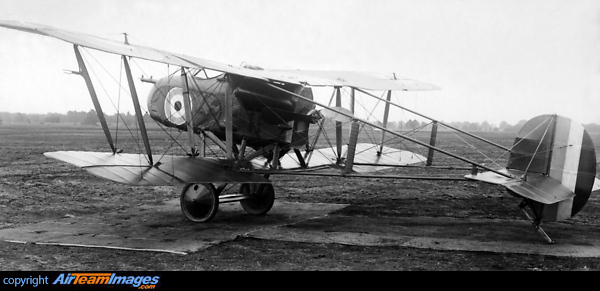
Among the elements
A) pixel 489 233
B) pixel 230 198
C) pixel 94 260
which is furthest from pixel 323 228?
pixel 94 260

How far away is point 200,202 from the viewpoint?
406 inches

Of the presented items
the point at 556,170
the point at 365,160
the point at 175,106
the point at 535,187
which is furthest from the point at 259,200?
the point at 556,170

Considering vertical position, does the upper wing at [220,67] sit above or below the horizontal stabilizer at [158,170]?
above

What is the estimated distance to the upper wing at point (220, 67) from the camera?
27.8 ft

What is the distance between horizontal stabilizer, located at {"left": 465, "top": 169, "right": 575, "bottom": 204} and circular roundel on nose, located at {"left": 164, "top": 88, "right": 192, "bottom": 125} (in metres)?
5.91

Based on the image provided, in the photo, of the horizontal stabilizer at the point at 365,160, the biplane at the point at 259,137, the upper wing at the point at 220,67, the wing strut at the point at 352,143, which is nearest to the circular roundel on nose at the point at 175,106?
the biplane at the point at 259,137

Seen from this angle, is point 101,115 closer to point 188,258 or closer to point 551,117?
point 188,258

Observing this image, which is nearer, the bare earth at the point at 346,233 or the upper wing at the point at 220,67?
the bare earth at the point at 346,233

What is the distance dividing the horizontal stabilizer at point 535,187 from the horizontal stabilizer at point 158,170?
4038mm

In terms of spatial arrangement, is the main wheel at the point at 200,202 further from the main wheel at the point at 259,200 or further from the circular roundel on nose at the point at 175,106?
the circular roundel on nose at the point at 175,106

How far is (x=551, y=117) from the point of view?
906 centimetres

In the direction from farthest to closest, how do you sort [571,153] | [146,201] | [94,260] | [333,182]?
[333,182] → [146,201] → [571,153] → [94,260]

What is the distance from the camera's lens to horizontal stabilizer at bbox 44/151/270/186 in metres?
9.76
